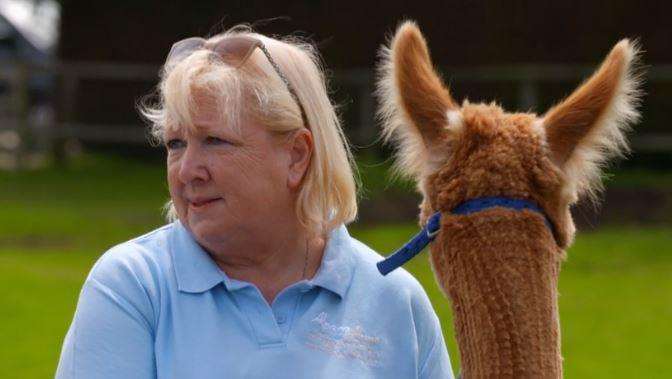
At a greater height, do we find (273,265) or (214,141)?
(214,141)

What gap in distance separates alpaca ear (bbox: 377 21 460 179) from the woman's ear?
44 cm

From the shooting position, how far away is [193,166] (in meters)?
2.61

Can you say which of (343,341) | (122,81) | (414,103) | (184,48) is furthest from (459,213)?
(122,81)

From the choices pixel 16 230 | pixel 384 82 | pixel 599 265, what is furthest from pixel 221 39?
pixel 16 230

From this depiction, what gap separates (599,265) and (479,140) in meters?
9.27

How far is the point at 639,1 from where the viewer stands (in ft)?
55.5

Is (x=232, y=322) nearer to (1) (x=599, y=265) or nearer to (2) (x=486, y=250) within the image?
(2) (x=486, y=250)

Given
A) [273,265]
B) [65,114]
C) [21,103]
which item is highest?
[273,265]

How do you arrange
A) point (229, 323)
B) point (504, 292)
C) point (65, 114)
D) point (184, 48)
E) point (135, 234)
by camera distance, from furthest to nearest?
1. point (65, 114)
2. point (135, 234)
3. point (184, 48)
4. point (229, 323)
5. point (504, 292)

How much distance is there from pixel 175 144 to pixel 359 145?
10.1 metres

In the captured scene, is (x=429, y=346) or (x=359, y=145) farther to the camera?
(x=359, y=145)

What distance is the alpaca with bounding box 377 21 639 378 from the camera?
7.30 feet

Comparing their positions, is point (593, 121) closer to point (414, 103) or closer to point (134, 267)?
point (414, 103)

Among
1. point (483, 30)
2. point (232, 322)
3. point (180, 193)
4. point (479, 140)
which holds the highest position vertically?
point (479, 140)
